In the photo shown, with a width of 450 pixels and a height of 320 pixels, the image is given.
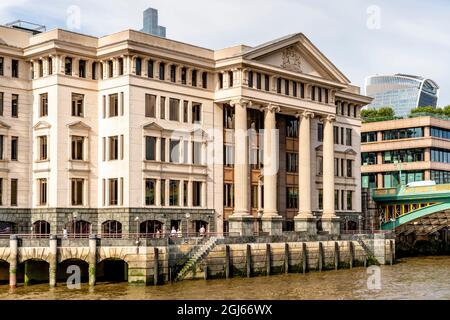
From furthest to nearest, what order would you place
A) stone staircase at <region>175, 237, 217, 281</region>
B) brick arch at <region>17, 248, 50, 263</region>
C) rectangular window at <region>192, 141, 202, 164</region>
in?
rectangular window at <region>192, 141, 202, 164</region> < stone staircase at <region>175, 237, 217, 281</region> < brick arch at <region>17, 248, 50, 263</region>

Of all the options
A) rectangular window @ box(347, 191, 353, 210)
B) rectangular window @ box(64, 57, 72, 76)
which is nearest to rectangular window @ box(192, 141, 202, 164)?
rectangular window @ box(64, 57, 72, 76)

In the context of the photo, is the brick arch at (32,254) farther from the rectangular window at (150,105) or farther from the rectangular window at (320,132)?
the rectangular window at (320,132)

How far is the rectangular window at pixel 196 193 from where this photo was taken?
84.7m

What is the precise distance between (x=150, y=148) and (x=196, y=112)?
8014 mm

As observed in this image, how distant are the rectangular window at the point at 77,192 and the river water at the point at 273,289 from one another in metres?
14.8

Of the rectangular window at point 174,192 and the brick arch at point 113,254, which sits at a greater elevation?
the rectangular window at point 174,192

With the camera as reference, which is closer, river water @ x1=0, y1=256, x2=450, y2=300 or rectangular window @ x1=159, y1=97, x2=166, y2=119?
river water @ x1=0, y1=256, x2=450, y2=300

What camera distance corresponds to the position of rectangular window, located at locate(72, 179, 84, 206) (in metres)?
78.1

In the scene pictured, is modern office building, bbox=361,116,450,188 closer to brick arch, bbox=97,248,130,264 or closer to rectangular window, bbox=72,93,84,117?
rectangular window, bbox=72,93,84,117

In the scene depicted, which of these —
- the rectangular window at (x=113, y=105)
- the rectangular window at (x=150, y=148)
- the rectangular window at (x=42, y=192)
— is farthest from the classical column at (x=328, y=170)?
the rectangular window at (x=42, y=192)

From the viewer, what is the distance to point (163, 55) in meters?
80.3

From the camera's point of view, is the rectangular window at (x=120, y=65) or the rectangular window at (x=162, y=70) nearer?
the rectangular window at (x=120, y=65)

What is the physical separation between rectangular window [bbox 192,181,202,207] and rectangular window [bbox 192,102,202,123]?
657cm

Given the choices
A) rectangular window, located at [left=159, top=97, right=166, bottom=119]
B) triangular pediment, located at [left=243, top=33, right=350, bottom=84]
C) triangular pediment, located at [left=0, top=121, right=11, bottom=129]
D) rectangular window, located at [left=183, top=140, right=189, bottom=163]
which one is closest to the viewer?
triangular pediment, located at [left=0, top=121, right=11, bottom=129]
